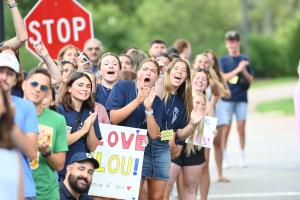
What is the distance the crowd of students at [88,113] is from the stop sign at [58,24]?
29 cm

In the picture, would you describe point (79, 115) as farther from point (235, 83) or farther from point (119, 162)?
point (235, 83)

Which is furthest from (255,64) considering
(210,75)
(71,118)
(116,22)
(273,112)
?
(71,118)

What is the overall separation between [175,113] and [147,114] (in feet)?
2.71

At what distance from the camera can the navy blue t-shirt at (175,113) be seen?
405 inches

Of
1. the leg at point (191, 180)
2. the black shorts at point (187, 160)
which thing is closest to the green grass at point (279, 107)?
the black shorts at point (187, 160)

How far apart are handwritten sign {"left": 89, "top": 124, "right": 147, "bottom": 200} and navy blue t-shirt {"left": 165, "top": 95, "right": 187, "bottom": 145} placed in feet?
2.25

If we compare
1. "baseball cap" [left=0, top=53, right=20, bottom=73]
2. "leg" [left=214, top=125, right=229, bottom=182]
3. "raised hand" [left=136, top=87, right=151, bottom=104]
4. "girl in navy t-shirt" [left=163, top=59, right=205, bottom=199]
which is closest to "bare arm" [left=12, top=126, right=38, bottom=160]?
"baseball cap" [left=0, top=53, right=20, bottom=73]

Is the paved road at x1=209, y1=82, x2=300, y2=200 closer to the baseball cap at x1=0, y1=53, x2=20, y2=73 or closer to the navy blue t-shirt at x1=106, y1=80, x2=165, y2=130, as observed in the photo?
the navy blue t-shirt at x1=106, y1=80, x2=165, y2=130

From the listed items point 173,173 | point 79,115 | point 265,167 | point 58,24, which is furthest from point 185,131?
point 265,167

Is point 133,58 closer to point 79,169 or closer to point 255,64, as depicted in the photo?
point 79,169

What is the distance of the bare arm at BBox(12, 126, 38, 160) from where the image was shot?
244 inches

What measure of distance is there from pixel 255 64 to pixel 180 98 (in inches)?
2192

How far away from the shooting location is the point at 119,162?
9664mm

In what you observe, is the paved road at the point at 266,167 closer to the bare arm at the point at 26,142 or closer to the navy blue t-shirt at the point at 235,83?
the navy blue t-shirt at the point at 235,83
